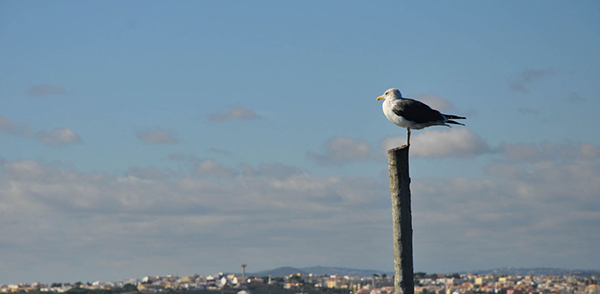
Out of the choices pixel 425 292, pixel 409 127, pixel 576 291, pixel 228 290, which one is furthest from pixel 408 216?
pixel 576 291

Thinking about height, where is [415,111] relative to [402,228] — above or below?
above

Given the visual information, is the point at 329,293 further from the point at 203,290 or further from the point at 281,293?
the point at 203,290

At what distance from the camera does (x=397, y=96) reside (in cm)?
1658

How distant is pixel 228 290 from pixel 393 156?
18451 cm

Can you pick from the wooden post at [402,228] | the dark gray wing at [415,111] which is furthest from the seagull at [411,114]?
the wooden post at [402,228]

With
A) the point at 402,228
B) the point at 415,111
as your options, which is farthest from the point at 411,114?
the point at 402,228

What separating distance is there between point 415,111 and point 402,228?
3327mm

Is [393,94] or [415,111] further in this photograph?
[393,94]

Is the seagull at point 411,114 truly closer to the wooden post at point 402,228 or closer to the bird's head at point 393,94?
the bird's head at point 393,94

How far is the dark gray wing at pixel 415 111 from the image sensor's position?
635 inches

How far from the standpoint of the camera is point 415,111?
16.1 m

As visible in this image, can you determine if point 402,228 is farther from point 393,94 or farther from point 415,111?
Answer: point 393,94

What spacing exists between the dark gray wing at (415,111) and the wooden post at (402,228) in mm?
2756

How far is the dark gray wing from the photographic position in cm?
1612
